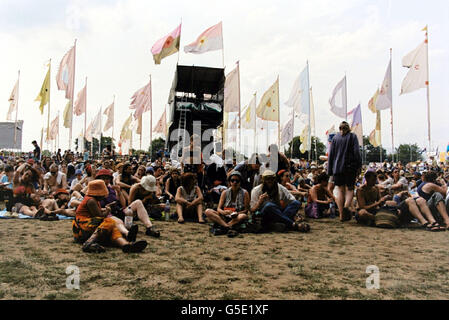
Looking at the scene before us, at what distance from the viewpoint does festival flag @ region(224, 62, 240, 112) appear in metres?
18.6

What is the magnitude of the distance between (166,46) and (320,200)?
33.5 feet

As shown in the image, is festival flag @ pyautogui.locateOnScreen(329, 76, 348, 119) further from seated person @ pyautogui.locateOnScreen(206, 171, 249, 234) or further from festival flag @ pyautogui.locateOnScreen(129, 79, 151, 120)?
seated person @ pyautogui.locateOnScreen(206, 171, 249, 234)

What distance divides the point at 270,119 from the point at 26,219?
1405 cm

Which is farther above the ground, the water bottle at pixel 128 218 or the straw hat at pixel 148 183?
the straw hat at pixel 148 183

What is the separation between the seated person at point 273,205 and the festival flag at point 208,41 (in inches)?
409

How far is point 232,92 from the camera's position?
18.8 m

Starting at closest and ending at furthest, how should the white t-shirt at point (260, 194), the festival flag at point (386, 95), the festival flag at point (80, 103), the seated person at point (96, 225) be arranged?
1. the seated person at point (96, 225)
2. the white t-shirt at point (260, 194)
3. the festival flag at point (386, 95)
4. the festival flag at point (80, 103)

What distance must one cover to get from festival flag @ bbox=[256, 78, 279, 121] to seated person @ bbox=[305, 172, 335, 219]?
448 inches

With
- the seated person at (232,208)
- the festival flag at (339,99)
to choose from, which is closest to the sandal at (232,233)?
the seated person at (232,208)

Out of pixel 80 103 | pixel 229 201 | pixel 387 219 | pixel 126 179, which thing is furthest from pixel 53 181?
pixel 80 103

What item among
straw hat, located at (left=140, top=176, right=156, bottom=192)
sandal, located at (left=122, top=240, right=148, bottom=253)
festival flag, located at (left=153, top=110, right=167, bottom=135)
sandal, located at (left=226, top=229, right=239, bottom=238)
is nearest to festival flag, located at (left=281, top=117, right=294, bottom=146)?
festival flag, located at (left=153, top=110, right=167, bottom=135)

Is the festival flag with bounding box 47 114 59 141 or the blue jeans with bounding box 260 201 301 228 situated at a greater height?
the festival flag with bounding box 47 114 59 141

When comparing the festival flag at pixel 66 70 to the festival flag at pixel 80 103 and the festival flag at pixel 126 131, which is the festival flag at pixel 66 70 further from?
the festival flag at pixel 126 131

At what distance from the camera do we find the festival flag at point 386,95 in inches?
706
